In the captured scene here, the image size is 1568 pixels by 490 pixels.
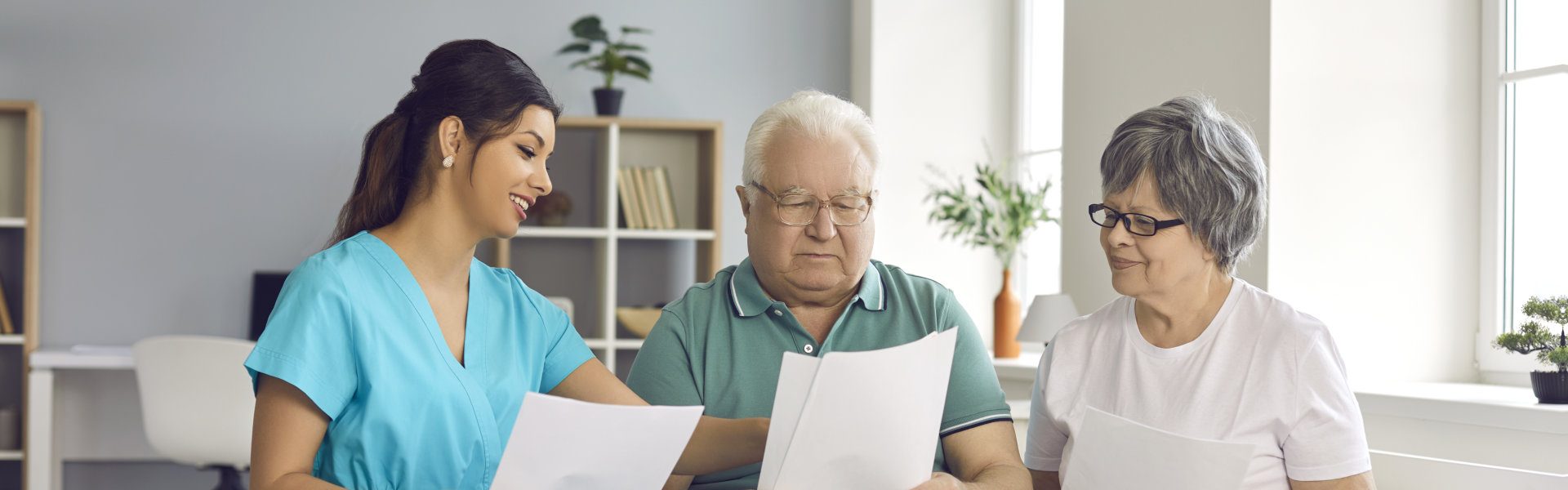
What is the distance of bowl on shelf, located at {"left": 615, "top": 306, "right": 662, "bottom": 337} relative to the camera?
3.96 m

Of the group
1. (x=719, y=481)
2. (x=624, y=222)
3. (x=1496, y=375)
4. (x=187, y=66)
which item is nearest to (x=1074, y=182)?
(x=1496, y=375)

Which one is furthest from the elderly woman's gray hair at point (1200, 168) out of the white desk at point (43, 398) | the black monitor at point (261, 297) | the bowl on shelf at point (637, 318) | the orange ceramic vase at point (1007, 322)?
the black monitor at point (261, 297)

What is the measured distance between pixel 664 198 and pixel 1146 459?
3.19 m

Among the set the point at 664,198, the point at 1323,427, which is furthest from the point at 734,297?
the point at 664,198

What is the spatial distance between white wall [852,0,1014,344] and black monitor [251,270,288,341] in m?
2.33

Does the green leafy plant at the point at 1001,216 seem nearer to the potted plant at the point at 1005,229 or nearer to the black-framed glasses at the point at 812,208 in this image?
the potted plant at the point at 1005,229

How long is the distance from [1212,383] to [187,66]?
4049mm

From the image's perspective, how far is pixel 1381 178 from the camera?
2709mm

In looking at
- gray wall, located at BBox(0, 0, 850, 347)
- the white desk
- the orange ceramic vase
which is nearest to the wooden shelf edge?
gray wall, located at BBox(0, 0, 850, 347)

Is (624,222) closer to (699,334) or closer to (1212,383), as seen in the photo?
(699,334)

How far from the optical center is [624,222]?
414 centimetres

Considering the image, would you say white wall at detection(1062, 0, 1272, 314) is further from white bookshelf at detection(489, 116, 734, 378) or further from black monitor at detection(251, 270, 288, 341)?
black monitor at detection(251, 270, 288, 341)

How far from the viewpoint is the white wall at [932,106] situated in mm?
4312

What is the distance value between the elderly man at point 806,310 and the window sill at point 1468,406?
1430 mm
